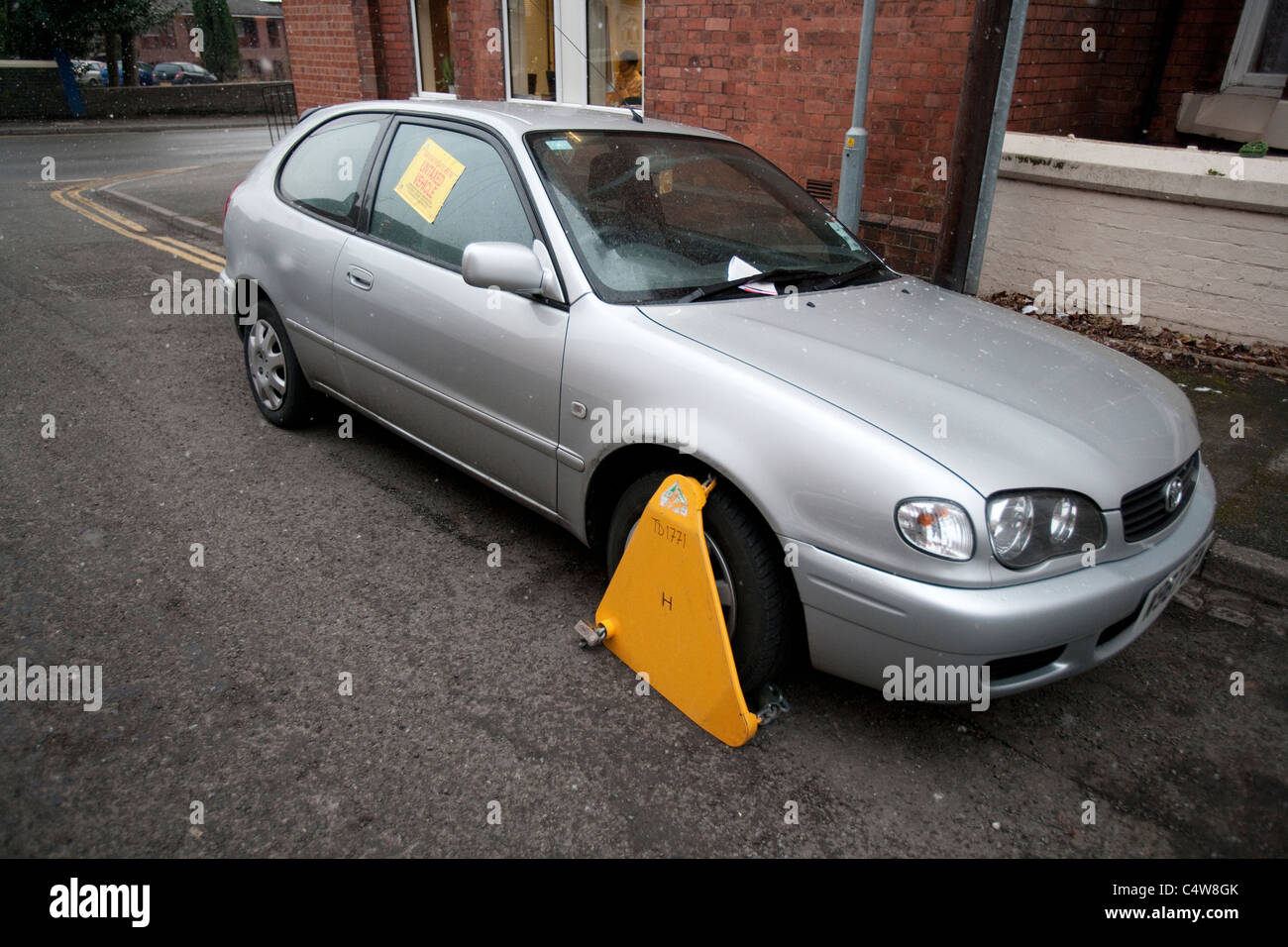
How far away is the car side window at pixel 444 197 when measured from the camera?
3379 mm

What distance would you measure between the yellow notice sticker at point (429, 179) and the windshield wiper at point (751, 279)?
1.20 meters

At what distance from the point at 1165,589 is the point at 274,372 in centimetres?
421

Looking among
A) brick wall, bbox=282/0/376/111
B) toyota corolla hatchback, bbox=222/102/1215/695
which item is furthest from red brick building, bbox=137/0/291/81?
toyota corolla hatchback, bbox=222/102/1215/695

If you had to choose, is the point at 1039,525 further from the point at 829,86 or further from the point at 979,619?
the point at 829,86

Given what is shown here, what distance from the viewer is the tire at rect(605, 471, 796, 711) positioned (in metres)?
2.57

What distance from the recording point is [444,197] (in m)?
3.62

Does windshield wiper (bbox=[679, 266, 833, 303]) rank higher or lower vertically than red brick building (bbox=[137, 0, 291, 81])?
lower

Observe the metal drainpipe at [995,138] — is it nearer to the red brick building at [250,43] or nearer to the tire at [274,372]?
the tire at [274,372]

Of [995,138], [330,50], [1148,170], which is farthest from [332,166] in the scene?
[330,50]

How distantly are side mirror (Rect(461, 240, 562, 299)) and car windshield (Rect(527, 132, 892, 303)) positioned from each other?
177mm

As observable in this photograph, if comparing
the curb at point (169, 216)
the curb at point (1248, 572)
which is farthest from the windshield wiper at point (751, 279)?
the curb at point (169, 216)

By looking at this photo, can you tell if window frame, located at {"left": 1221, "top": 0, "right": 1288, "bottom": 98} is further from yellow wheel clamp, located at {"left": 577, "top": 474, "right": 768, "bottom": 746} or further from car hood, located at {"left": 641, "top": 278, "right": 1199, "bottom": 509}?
yellow wheel clamp, located at {"left": 577, "top": 474, "right": 768, "bottom": 746}
